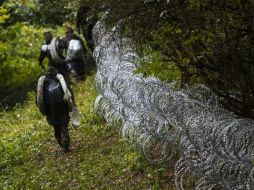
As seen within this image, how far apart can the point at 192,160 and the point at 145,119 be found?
186cm

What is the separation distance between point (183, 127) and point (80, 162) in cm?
460

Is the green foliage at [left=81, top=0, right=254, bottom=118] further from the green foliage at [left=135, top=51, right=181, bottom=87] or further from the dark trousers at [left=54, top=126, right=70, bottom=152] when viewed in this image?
the dark trousers at [left=54, top=126, right=70, bottom=152]

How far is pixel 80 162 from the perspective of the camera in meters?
12.4

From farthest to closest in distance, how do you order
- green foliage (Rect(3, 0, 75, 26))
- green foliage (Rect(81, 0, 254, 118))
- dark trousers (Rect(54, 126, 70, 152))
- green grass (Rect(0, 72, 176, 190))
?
1. green foliage (Rect(3, 0, 75, 26))
2. dark trousers (Rect(54, 126, 70, 152))
3. green grass (Rect(0, 72, 176, 190))
4. green foliage (Rect(81, 0, 254, 118))

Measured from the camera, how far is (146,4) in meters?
8.72

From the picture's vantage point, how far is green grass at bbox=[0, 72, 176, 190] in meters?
10.6

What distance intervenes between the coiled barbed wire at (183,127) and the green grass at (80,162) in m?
0.37

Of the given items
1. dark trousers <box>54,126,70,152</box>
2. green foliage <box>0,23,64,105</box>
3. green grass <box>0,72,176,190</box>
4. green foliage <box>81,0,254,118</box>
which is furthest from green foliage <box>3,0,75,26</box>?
green foliage <box>81,0,254,118</box>

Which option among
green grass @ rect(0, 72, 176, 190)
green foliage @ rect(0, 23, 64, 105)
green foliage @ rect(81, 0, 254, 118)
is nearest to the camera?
green foliage @ rect(81, 0, 254, 118)

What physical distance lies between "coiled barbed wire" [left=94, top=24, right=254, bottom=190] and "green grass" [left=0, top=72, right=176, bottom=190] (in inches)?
14.5

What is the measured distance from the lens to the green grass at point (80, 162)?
34.6 feet

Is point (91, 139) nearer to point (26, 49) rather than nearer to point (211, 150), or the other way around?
point (211, 150)

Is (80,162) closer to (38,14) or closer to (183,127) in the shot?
(183,127)

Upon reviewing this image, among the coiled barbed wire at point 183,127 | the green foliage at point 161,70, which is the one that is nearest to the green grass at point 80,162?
the coiled barbed wire at point 183,127
